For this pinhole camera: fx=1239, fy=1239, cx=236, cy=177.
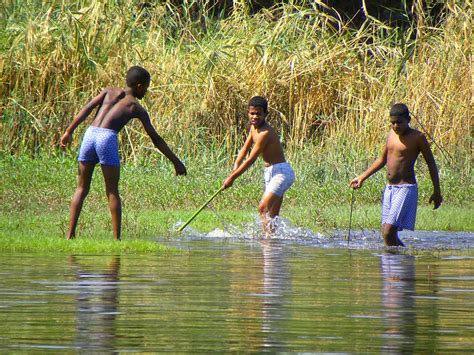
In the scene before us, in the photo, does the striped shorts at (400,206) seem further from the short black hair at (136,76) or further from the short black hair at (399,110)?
the short black hair at (136,76)

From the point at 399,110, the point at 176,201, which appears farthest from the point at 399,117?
the point at 176,201

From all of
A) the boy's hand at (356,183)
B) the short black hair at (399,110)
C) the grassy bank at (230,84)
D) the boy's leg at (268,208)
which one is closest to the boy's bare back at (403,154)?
the short black hair at (399,110)

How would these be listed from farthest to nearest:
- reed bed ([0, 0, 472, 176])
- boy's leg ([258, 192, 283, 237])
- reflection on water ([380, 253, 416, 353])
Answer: reed bed ([0, 0, 472, 176]) → boy's leg ([258, 192, 283, 237]) → reflection on water ([380, 253, 416, 353])

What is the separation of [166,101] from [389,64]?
372 centimetres

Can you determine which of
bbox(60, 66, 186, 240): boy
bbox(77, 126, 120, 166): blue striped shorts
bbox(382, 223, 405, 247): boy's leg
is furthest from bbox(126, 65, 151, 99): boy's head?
bbox(382, 223, 405, 247): boy's leg

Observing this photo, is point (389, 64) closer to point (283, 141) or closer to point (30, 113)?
point (283, 141)

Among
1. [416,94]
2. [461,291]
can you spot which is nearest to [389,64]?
[416,94]

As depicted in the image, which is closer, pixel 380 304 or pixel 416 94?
pixel 380 304

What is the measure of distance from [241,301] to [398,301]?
958 mm

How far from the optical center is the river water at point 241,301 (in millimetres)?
5680

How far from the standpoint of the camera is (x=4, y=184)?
645 inches

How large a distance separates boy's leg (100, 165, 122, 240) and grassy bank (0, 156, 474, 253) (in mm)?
204

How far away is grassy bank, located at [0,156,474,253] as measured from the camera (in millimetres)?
12969

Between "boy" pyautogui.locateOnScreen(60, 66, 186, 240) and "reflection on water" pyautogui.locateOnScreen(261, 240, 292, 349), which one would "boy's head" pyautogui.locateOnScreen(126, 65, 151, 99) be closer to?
"boy" pyautogui.locateOnScreen(60, 66, 186, 240)
